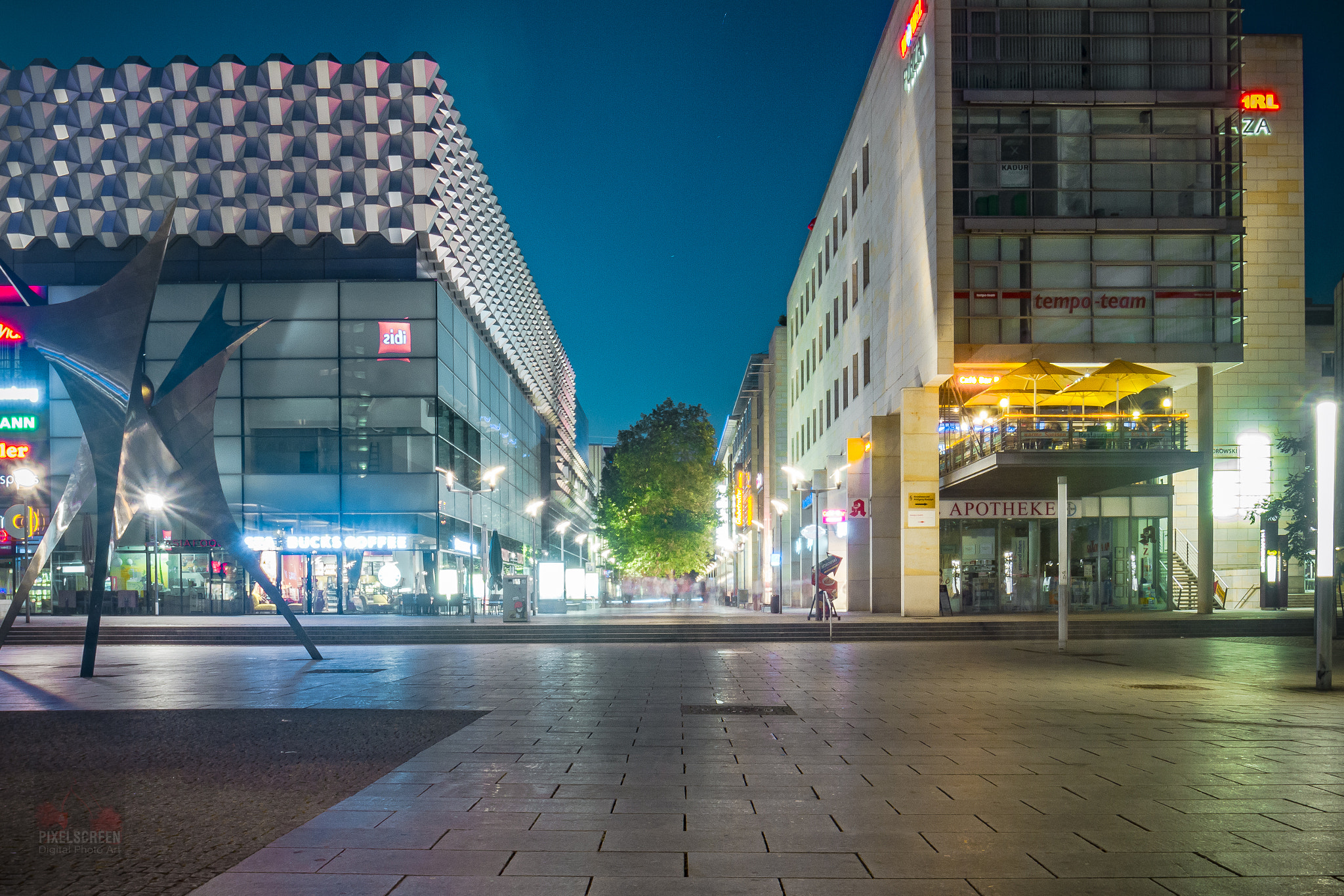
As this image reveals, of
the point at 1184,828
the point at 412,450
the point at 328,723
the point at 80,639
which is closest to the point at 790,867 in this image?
the point at 1184,828

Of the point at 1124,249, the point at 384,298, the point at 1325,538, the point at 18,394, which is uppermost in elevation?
the point at 384,298

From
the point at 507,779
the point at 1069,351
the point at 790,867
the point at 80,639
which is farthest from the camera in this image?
the point at 1069,351

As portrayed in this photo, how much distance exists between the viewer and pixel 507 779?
8.35m

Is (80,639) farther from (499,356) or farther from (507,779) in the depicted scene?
(499,356)

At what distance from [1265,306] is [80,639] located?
1673 inches

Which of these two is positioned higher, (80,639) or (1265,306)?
(1265,306)

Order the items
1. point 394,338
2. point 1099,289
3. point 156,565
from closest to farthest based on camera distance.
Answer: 1. point 1099,289
2. point 156,565
3. point 394,338

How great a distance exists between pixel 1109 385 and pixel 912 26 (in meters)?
13.6

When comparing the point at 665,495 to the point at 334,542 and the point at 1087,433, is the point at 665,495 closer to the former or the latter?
the point at 334,542

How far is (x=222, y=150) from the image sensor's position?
43719 mm

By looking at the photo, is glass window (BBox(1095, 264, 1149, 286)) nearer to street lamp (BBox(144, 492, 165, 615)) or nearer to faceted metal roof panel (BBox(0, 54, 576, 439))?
faceted metal roof panel (BBox(0, 54, 576, 439))

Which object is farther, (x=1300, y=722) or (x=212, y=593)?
(x=212, y=593)

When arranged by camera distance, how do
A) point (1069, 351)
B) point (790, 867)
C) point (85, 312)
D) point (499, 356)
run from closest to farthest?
point (790, 867) → point (85, 312) → point (1069, 351) → point (499, 356)

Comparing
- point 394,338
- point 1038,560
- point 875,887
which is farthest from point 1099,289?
point 875,887
